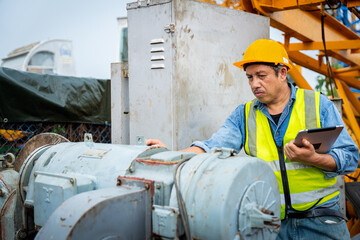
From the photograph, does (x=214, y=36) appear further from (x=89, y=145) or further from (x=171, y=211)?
(x=171, y=211)

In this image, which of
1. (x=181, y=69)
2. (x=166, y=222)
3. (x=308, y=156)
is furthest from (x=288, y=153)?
(x=181, y=69)

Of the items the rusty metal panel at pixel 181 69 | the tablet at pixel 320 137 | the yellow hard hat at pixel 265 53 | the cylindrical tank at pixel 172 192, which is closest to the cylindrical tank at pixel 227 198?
the cylindrical tank at pixel 172 192

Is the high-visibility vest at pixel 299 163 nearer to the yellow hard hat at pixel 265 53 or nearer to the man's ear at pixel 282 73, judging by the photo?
the man's ear at pixel 282 73

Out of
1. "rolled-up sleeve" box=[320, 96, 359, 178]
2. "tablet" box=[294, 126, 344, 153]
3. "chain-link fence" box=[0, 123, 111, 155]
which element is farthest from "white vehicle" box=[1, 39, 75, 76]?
"tablet" box=[294, 126, 344, 153]

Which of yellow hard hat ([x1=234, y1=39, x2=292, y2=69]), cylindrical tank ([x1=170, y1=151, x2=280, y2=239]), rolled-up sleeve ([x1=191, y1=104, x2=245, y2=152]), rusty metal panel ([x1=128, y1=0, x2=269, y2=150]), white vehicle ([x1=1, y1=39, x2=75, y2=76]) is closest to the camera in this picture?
cylindrical tank ([x1=170, y1=151, x2=280, y2=239])

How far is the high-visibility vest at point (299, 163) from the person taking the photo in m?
1.94

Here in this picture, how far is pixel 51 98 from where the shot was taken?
186 inches

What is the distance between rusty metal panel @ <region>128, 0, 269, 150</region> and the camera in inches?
104

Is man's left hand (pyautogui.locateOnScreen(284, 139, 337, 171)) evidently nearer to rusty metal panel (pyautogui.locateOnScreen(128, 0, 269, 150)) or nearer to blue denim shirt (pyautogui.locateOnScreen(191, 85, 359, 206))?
blue denim shirt (pyautogui.locateOnScreen(191, 85, 359, 206))

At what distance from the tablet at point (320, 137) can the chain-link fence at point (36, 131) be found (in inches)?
132

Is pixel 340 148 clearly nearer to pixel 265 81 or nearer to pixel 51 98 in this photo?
pixel 265 81

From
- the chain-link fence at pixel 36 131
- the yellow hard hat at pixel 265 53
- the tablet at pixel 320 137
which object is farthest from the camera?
the chain-link fence at pixel 36 131

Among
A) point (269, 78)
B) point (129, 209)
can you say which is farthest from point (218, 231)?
point (269, 78)

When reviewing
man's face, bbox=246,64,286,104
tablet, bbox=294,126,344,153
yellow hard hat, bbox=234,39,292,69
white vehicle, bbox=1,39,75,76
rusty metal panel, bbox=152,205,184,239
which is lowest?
rusty metal panel, bbox=152,205,184,239
